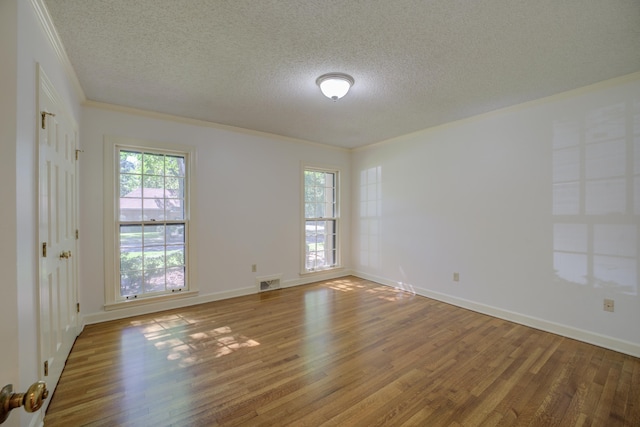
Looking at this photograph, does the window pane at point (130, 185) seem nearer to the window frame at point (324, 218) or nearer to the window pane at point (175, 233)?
the window pane at point (175, 233)

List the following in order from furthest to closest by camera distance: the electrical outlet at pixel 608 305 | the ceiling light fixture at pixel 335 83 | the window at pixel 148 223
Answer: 1. the window at pixel 148 223
2. the electrical outlet at pixel 608 305
3. the ceiling light fixture at pixel 335 83

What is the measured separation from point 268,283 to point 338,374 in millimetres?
2507

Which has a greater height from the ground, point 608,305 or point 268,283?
point 608,305

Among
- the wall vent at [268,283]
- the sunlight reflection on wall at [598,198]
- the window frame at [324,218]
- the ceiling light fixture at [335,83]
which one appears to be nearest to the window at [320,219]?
the window frame at [324,218]

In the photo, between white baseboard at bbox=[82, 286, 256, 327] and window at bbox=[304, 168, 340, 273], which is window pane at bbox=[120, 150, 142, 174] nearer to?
white baseboard at bbox=[82, 286, 256, 327]

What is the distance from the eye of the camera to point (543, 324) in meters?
3.04

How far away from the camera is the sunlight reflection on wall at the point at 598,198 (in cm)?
253

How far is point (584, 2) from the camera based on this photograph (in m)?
1.66

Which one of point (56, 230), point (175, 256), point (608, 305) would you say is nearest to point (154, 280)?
point (175, 256)

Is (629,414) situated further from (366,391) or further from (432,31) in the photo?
(432,31)

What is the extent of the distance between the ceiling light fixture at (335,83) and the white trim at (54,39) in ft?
6.31

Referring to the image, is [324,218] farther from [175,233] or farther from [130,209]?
[130,209]

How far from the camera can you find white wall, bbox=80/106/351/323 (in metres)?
3.17

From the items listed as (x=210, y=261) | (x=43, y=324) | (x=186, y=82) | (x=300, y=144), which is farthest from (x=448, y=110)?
(x=43, y=324)
